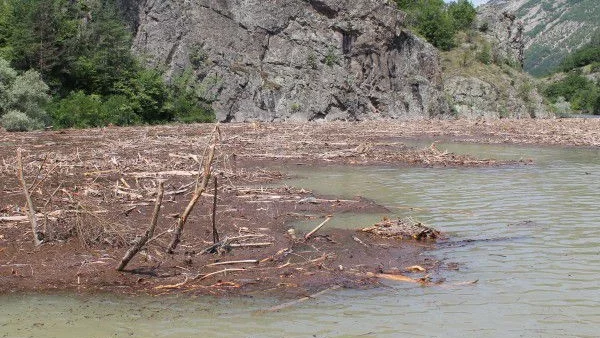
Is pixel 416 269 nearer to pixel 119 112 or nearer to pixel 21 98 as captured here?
pixel 21 98

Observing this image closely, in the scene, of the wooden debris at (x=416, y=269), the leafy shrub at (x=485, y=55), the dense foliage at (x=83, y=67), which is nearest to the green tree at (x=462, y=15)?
the leafy shrub at (x=485, y=55)

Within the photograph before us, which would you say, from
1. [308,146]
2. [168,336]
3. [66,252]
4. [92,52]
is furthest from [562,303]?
[92,52]

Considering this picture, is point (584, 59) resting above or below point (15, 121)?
above

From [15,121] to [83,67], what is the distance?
1067 cm

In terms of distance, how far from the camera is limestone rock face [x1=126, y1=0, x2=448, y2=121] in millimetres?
45375

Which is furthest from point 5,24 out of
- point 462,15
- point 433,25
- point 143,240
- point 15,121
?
point 462,15

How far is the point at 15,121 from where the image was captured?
25625 millimetres

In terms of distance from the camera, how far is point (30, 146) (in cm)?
1895

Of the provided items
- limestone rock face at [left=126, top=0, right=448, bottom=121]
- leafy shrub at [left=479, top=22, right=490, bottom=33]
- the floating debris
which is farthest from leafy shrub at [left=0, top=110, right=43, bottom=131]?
leafy shrub at [left=479, top=22, right=490, bottom=33]

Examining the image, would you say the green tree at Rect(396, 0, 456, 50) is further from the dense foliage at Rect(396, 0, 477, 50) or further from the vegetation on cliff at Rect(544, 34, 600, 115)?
the vegetation on cliff at Rect(544, 34, 600, 115)

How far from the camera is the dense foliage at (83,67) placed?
104 ft

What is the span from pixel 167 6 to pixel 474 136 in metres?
26.6

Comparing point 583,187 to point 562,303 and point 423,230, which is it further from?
point 562,303

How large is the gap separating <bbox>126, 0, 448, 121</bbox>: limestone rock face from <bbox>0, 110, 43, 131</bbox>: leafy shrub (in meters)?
17.8
